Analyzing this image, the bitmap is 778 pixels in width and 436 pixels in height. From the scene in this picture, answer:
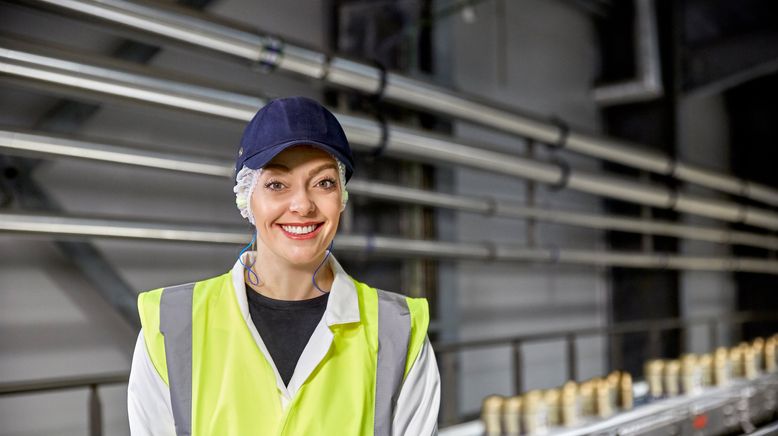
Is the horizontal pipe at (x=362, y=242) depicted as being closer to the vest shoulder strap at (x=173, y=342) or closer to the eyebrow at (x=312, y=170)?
the vest shoulder strap at (x=173, y=342)

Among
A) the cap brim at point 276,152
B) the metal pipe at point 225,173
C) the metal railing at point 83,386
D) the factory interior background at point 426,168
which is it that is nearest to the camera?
the cap brim at point 276,152

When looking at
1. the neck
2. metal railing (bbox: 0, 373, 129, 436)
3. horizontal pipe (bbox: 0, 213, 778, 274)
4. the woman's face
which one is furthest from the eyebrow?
horizontal pipe (bbox: 0, 213, 778, 274)

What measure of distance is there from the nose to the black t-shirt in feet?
0.51

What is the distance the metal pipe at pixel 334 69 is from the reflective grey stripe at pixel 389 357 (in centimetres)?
120

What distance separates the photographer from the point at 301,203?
0.92 m

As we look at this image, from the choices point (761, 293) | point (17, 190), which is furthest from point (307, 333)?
point (761, 293)

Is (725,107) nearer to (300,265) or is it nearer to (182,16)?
(182,16)

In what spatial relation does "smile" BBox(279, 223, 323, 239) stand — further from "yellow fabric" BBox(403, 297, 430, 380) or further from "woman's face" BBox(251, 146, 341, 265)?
"yellow fabric" BBox(403, 297, 430, 380)

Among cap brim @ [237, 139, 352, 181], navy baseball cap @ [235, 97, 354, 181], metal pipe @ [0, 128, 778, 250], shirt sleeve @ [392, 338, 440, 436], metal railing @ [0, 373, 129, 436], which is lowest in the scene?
metal railing @ [0, 373, 129, 436]

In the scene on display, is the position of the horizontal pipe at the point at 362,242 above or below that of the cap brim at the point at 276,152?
below

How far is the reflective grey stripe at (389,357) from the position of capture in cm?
97

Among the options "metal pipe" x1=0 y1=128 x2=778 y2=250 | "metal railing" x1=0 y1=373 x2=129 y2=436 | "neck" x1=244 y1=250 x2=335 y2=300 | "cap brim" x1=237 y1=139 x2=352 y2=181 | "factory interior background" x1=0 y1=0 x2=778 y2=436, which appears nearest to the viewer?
"cap brim" x1=237 y1=139 x2=352 y2=181

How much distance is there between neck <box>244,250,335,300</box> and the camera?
0.99 meters

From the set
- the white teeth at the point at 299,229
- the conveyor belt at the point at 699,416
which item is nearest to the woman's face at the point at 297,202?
the white teeth at the point at 299,229
